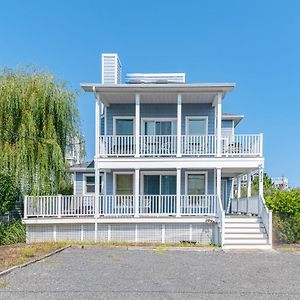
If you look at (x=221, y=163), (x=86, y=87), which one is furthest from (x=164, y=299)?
(x=86, y=87)

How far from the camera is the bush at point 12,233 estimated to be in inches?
656

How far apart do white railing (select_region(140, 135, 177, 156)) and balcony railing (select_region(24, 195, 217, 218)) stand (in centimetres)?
199

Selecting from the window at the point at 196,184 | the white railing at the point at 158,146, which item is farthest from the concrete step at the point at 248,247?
the white railing at the point at 158,146

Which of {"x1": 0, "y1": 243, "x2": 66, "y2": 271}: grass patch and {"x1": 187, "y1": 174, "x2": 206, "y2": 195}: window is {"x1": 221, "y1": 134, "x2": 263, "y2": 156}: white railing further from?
{"x1": 0, "y1": 243, "x2": 66, "y2": 271}: grass patch

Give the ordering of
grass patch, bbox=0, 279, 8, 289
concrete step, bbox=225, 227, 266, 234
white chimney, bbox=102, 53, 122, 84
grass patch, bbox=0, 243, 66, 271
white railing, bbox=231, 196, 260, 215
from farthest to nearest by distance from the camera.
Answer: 1. white chimney, bbox=102, 53, 122, 84
2. white railing, bbox=231, 196, 260, 215
3. concrete step, bbox=225, 227, 266, 234
4. grass patch, bbox=0, 243, 66, 271
5. grass patch, bbox=0, 279, 8, 289

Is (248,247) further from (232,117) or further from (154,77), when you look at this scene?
(154,77)

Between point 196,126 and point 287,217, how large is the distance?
6214mm

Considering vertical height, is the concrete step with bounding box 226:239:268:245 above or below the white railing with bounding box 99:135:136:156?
below

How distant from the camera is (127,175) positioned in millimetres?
19469

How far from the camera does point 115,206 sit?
1727cm

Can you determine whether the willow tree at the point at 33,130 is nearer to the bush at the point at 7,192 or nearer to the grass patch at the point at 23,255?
the bush at the point at 7,192

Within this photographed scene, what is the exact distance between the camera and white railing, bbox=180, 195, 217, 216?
56.3 ft

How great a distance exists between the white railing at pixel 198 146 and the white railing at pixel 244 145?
560 millimetres

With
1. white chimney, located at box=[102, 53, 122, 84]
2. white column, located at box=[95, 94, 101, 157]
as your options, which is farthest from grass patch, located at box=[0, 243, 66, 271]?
white chimney, located at box=[102, 53, 122, 84]
